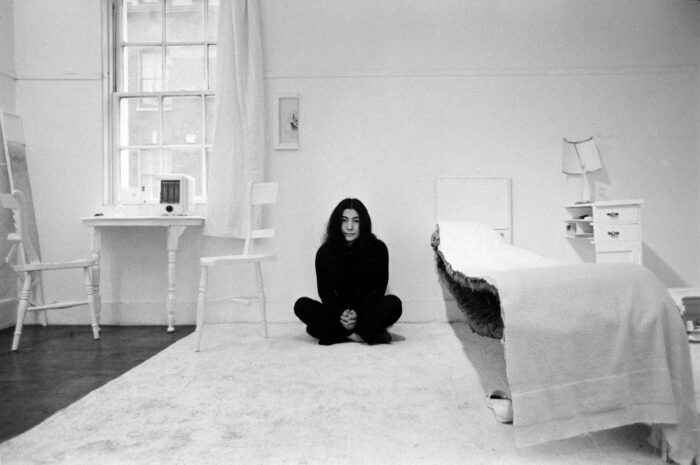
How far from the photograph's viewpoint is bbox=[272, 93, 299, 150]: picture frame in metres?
4.11

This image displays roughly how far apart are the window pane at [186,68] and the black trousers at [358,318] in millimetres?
2244

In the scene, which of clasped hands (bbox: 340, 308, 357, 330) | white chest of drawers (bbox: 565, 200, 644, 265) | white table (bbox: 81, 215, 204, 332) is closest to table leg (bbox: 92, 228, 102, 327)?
white table (bbox: 81, 215, 204, 332)

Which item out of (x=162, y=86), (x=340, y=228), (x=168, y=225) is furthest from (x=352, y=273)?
(x=162, y=86)

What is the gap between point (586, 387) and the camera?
1.56 meters

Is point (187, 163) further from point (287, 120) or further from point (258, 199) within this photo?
point (258, 199)

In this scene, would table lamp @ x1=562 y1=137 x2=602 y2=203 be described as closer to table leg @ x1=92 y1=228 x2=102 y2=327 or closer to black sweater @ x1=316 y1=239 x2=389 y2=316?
black sweater @ x1=316 y1=239 x2=389 y2=316

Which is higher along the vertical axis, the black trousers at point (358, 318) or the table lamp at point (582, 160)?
the table lamp at point (582, 160)

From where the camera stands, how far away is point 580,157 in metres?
3.99

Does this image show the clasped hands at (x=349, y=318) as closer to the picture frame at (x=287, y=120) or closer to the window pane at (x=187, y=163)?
the picture frame at (x=287, y=120)

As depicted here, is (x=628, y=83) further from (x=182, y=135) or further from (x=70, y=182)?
(x=70, y=182)

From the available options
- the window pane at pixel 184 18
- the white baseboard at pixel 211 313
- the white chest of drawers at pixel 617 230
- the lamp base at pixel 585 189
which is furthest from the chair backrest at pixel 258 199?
the lamp base at pixel 585 189

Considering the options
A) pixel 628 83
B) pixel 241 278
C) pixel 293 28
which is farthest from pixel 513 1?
pixel 241 278

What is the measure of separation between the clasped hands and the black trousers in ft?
0.19

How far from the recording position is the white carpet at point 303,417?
5.26ft
